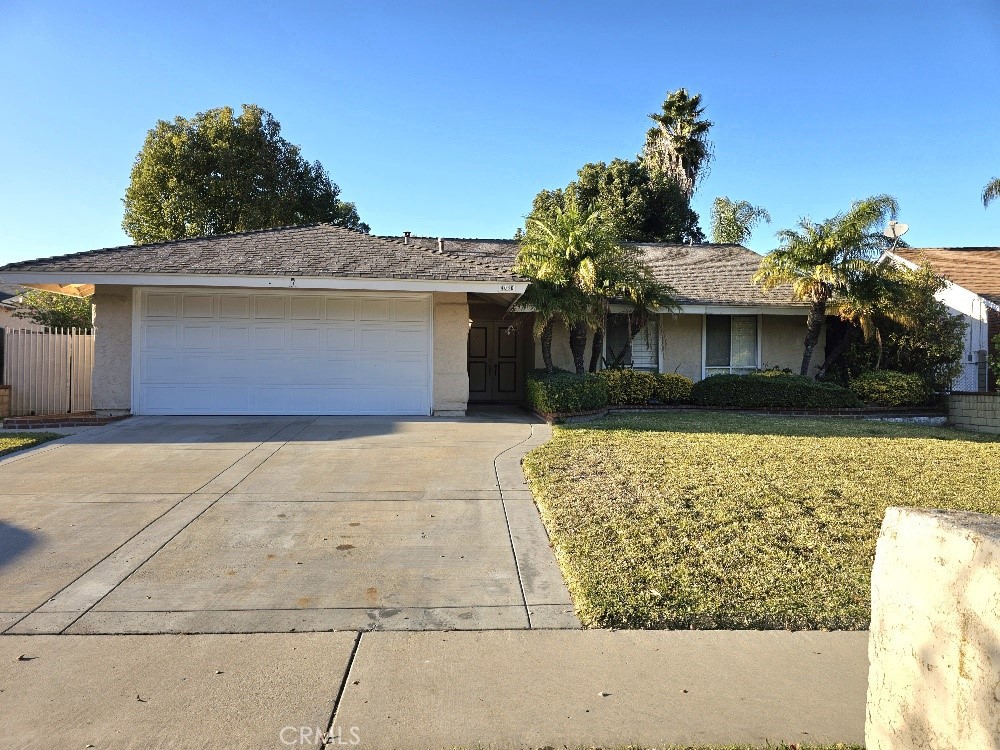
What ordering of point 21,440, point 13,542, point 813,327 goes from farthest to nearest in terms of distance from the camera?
point 813,327 < point 21,440 < point 13,542

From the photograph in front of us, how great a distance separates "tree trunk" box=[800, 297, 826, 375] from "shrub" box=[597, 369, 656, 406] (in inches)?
152

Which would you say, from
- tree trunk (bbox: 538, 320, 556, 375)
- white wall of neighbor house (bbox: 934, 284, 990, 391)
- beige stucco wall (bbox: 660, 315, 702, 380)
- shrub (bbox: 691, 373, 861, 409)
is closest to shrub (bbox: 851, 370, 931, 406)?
shrub (bbox: 691, 373, 861, 409)

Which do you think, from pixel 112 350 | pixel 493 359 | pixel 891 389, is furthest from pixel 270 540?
pixel 891 389

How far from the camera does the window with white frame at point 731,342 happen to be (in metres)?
16.9

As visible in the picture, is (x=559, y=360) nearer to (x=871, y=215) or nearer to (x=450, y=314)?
(x=450, y=314)

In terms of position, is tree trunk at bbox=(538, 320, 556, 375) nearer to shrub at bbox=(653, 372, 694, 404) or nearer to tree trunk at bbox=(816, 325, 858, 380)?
shrub at bbox=(653, 372, 694, 404)

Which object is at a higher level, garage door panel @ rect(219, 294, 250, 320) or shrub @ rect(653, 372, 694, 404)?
garage door panel @ rect(219, 294, 250, 320)

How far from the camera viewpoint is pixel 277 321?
13.2m

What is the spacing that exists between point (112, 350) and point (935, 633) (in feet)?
44.8

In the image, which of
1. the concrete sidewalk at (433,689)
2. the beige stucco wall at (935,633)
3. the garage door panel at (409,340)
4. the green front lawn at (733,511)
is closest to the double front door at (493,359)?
the garage door panel at (409,340)

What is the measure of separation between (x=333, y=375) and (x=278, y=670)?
1010 centimetres

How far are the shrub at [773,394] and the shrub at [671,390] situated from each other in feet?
1.05

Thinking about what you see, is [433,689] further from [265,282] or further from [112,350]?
[112,350]

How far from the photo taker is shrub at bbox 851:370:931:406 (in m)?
14.9
